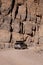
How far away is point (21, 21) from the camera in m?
32.8

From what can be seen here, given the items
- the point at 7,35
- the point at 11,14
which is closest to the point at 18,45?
the point at 7,35

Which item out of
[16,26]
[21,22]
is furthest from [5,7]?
[16,26]

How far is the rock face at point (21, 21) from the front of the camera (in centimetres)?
3064

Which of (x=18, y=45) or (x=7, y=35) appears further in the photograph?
(x=7, y=35)

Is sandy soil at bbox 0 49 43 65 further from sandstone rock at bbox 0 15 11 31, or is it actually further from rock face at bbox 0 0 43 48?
sandstone rock at bbox 0 15 11 31

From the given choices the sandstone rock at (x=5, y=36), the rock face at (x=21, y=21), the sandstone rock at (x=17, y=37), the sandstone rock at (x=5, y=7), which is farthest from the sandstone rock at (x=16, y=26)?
the sandstone rock at (x=5, y=7)

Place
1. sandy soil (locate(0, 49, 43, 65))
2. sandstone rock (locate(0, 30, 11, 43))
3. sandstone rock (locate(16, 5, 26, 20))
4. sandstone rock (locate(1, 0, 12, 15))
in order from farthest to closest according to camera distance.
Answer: sandstone rock (locate(1, 0, 12, 15)) < sandstone rock (locate(16, 5, 26, 20)) < sandstone rock (locate(0, 30, 11, 43)) < sandy soil (locate(0, 49, 43, 65))

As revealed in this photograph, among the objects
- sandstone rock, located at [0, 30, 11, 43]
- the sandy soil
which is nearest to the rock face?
sandstone rock, located at [0, 30, 11, 43]

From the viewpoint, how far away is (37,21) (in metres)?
33.1

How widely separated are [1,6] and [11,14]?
2091mm

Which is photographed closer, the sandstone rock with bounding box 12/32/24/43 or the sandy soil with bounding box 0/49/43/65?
the sandy soil with bounding box 0/49/43/65

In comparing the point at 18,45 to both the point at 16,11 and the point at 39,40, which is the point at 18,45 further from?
the point at 16,11

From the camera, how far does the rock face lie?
101ft

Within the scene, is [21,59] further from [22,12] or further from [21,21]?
[22,12]
